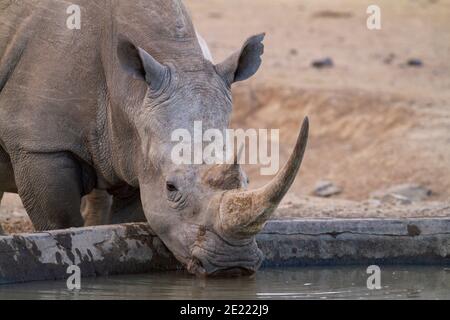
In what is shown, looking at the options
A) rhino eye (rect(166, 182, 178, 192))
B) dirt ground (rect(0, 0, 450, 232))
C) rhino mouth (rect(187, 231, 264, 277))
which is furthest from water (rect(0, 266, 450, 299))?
dirt ground (rect(0, 0, 450, 232))

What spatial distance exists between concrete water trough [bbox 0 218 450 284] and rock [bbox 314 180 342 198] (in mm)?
4244

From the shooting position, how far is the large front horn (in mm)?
7211

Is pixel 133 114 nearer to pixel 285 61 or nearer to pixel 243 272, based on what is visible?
pixel 243 272

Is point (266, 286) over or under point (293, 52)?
under

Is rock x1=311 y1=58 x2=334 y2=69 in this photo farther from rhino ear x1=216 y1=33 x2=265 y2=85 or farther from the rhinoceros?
rhino ear x1=216 y1=33 x2=265 y2=85

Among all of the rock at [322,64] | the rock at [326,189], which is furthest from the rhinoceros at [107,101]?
the rock at [322,64]

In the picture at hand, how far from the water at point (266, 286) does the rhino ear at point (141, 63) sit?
44.0 inches

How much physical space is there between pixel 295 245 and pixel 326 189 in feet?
15.0

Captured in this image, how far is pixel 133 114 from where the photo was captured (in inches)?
332

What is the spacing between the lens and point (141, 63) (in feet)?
27.1

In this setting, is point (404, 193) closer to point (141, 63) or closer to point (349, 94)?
point (349, 94)

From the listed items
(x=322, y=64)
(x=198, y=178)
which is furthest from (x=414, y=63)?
(x=198, y=178)
